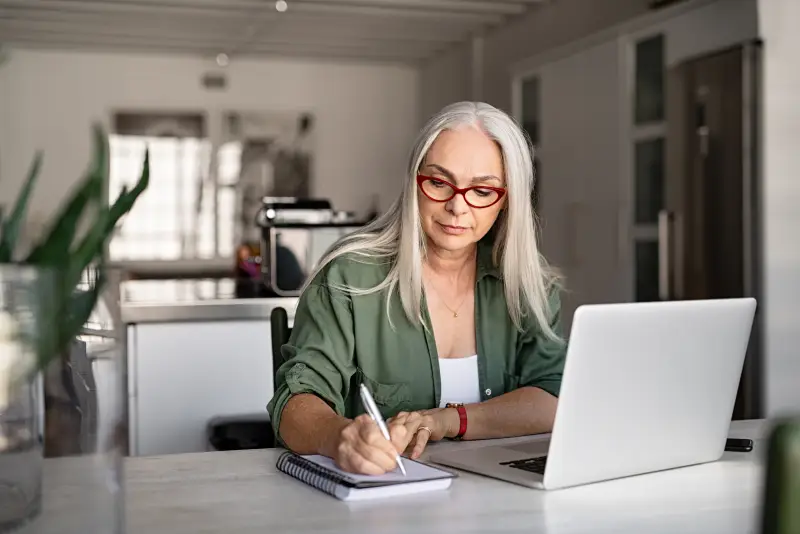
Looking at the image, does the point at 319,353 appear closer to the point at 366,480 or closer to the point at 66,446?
the point at 366,480

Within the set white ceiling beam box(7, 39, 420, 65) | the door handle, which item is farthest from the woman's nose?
white ceiling beam box(7, 39, 420, 65)

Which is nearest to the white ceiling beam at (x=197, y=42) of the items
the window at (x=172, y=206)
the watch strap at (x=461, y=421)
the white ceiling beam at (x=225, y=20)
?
the white ceiling beam at (x=225, y=20)

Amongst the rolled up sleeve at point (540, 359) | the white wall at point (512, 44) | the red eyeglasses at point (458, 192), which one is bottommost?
the rolled up sleeve at point (540, 359)

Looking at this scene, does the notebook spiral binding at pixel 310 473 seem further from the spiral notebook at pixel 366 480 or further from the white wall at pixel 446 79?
the white wall at pixel 446 79

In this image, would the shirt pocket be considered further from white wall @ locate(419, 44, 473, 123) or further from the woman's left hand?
white wall @ locate(419, 44, 473, 123)


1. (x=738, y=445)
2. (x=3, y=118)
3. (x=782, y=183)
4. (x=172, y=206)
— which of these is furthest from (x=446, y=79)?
(x=738, y=445)

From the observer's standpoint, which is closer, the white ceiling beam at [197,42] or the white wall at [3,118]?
the white ceiling beam at [197,42]

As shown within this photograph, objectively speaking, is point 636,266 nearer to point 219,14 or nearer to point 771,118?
point 771,118

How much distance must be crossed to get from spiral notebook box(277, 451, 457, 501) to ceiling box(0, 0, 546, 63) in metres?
5.40

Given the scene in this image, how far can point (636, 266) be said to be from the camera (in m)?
4.86

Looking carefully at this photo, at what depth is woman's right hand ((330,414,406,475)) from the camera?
1250 mm

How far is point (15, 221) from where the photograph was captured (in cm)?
77

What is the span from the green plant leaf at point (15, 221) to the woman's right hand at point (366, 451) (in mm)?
590

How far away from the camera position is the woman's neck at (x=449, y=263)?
1910 mm
